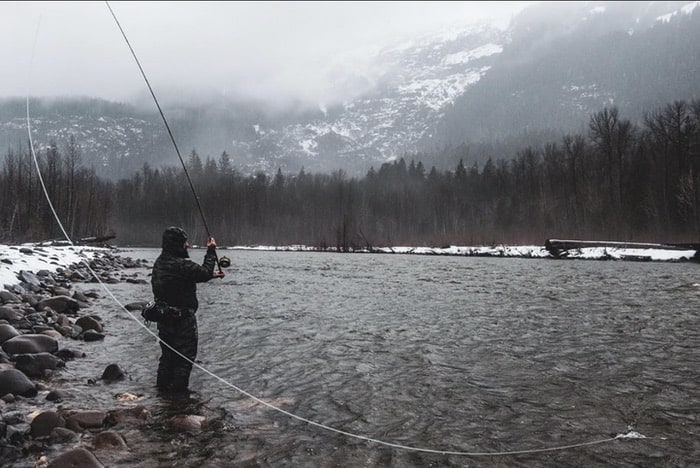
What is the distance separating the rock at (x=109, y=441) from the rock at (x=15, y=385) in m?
2.26

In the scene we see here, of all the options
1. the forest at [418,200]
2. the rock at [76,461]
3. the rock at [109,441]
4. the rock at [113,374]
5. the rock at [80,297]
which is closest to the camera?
the rock at [76,461]

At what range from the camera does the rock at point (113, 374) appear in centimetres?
777

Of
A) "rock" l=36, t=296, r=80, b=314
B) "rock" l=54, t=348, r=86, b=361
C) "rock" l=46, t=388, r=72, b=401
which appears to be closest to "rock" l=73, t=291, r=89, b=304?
"rock" l=36, t=296, r=80, b=314

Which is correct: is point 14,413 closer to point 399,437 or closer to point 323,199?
point 399,437

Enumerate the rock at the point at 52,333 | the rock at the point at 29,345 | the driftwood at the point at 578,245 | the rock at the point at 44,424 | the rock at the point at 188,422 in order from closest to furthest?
1. the rock at the point at 44,424
2. the rock at the point at 188,422
3. the rock at the point at 29,345
4. the rock at the point at 52,333
5. the driftwood at the point at 578,245

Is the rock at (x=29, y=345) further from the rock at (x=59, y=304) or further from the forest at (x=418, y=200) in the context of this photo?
the forest at (x=418, y=200)

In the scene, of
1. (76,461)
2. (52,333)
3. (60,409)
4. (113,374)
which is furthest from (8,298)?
(76,461)

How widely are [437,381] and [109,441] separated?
497 cm

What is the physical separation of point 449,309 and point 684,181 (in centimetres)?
5661

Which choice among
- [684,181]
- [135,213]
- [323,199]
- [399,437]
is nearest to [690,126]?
[684,181]

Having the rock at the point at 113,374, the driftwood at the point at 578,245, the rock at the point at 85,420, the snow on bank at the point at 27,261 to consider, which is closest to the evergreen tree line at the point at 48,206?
the snow on bank at the point at 27,261

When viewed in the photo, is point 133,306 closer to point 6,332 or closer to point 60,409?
point 6,332

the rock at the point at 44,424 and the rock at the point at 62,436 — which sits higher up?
the rock at the point at 44,424

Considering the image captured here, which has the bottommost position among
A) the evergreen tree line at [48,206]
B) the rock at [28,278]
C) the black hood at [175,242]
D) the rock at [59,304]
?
the rock at [59,304]
